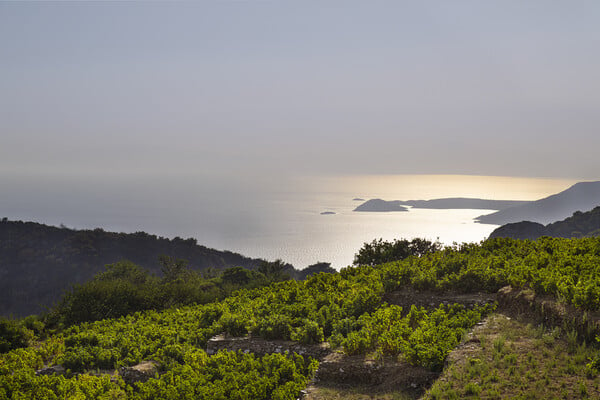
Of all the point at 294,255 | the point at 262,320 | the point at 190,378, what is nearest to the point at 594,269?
the point at 262,320

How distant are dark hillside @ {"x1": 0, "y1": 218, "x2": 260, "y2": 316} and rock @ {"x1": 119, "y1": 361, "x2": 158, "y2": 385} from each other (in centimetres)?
8190

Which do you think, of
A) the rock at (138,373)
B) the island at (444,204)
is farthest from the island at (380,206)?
the rock at (138,373)

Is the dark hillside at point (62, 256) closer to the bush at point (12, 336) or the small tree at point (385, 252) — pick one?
the bush at point (12, 336)

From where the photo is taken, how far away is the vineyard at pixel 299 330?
7.22 meters

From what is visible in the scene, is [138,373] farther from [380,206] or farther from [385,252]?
[380,206]

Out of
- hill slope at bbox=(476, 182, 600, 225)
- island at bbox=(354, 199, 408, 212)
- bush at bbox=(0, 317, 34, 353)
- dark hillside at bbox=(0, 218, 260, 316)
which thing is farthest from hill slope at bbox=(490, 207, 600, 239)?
bush at bbox=(0, 317, 34, 353)

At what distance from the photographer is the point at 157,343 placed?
10.5 meters

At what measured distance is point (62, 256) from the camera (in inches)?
3612

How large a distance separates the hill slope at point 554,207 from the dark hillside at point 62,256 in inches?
3830

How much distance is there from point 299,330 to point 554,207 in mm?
183100

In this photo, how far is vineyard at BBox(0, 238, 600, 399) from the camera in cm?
722

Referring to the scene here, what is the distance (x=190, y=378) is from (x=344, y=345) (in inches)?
121

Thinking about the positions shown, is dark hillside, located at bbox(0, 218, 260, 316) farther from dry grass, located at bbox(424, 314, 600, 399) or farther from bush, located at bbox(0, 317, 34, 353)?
dry grass, located at bbox(424, 314, 600, 399)

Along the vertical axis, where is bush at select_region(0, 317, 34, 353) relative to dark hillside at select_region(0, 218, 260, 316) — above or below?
above
